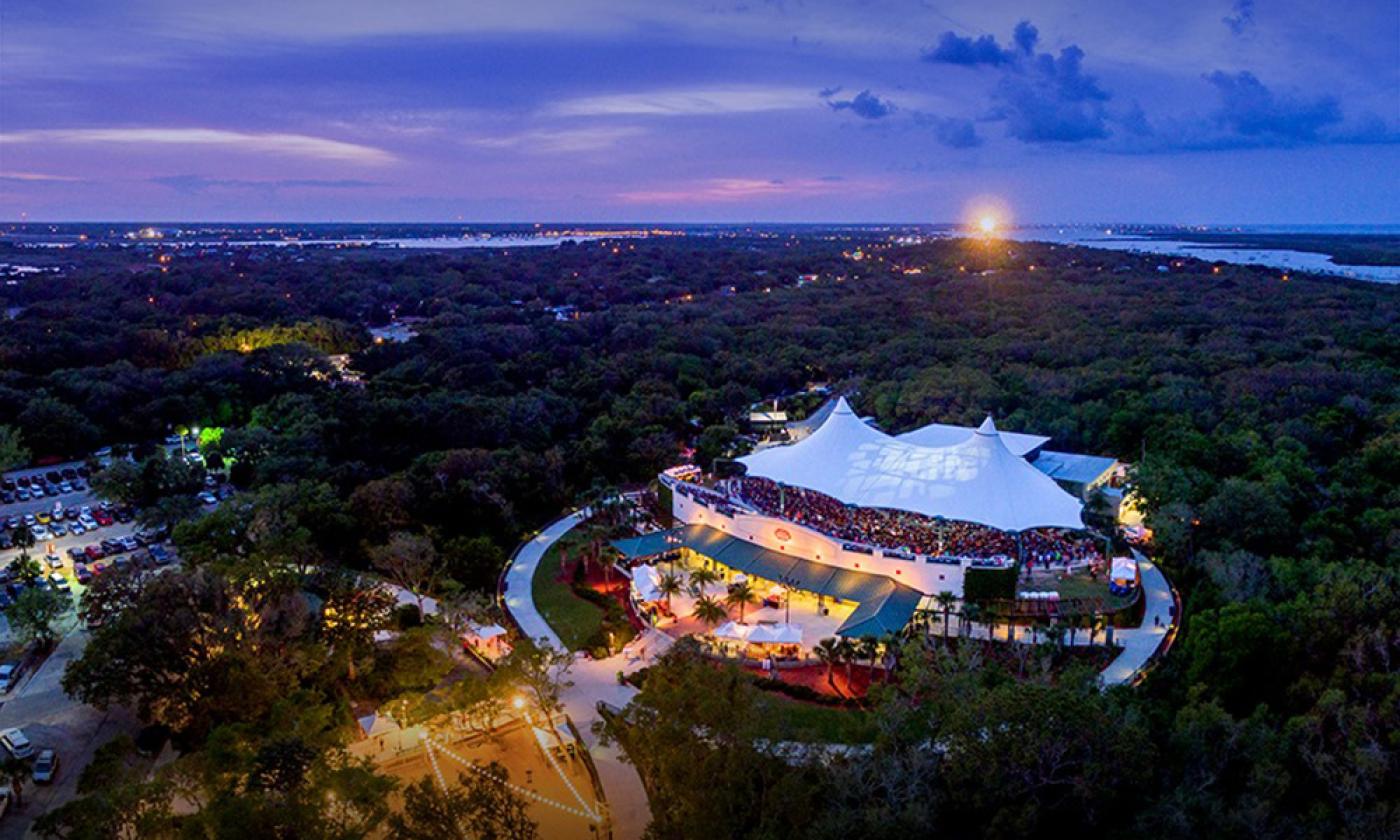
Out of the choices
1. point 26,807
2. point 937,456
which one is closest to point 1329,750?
A: point 937,456

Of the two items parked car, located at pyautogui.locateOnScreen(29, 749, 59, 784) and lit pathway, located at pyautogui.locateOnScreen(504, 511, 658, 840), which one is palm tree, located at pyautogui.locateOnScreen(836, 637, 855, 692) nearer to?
lit pathway, located at pyautogui.locateOnScreen(504, 511, 658, 840)

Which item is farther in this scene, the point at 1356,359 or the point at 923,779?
the point at 1356,359

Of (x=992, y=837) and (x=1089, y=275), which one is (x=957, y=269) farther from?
(x=992, y=837)

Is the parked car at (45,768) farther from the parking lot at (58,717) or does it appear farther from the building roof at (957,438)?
the building roof at (957,438)

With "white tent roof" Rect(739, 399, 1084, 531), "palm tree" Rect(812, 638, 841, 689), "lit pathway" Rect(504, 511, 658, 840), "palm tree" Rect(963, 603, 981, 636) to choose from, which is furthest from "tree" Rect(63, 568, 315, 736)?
"white tent roof" Rect(739, 399, 1084, 531)

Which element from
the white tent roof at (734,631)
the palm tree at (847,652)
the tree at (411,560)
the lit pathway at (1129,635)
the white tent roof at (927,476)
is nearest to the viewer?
the palm tree at (847,652)

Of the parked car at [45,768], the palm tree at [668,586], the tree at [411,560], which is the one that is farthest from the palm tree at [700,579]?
the parked car at [45,768]
